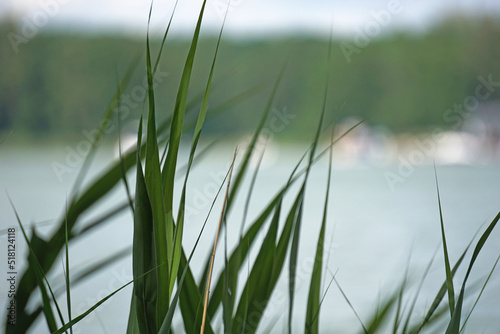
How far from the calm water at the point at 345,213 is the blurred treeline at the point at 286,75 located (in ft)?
2.99

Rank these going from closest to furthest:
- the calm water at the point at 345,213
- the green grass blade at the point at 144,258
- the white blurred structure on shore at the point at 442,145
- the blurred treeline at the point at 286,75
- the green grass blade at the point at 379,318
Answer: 1. the green grass blade at the point at 144,258
2. the green grass blade at the point at 379,318
3. the calm water at the point at 345,213
4. the blurred treeline at the point at 286,75
5. the white blurred structure on shore at the point at 442,145

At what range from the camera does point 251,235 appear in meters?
0.34

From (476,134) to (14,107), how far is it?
885 centimetres

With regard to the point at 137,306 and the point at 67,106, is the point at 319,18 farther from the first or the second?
the point at 137,306

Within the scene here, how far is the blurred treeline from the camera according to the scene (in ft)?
33.2

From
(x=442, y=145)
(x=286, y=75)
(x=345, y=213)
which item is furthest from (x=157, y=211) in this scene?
(x=442, y=145)

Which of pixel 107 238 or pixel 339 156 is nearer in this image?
pixel 107 238

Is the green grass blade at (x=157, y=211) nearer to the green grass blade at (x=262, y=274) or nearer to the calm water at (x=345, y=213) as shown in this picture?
the green grass blade at (x=262, y=274)

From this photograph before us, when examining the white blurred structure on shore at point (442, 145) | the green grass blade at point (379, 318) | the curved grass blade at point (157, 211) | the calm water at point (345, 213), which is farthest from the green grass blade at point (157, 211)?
the white blurred structure on shore at point (442, 145)

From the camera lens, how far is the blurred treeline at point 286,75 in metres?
10.1

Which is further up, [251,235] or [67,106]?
[67,106]

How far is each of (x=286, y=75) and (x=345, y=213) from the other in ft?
9.25

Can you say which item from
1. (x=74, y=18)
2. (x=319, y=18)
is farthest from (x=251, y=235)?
(x=319, y=18)

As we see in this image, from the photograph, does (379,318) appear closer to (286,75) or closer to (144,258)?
(144,258)
